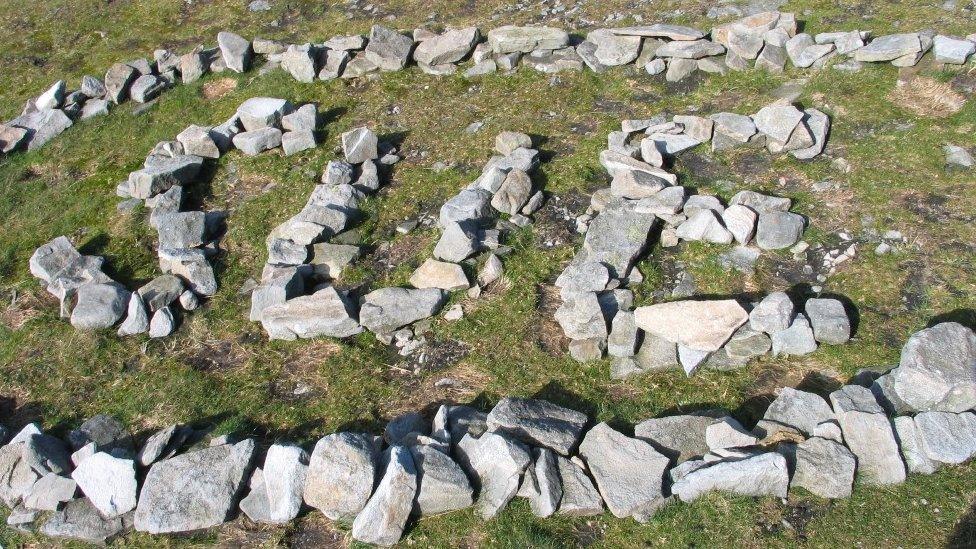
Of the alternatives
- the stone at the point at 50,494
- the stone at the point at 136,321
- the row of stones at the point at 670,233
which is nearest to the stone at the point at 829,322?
the row of stones at the point at 670,233

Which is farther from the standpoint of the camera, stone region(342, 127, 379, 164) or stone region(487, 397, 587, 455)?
stone region(342, 127, 379, 164)

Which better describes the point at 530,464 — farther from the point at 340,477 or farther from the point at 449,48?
the point at 449,48

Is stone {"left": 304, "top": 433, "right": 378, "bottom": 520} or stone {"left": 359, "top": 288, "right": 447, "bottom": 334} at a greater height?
stone {"left": 304, "top": 433, "right": 378, "bottom": 520}

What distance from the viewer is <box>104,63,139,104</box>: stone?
1238 centimetres

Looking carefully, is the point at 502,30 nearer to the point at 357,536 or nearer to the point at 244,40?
the point at 244,40

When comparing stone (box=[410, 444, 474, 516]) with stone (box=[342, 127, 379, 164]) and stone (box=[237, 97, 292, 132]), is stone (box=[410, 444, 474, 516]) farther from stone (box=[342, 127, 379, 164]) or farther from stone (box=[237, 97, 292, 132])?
stone (box=[237, 97, 292, 132])

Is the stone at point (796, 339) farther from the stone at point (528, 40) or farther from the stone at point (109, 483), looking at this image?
the stone at point (528, 40)

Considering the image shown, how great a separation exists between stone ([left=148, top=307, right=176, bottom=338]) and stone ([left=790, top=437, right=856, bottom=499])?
5998 mm

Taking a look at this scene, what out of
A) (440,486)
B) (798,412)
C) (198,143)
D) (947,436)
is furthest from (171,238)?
(947,436)

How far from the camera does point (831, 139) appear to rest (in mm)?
9211

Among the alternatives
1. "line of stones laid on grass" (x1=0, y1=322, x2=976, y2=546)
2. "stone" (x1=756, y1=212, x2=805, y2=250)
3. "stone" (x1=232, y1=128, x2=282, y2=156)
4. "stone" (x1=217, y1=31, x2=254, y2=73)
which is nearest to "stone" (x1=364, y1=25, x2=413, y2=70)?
"stone" (x1=217, y1=31, x2=254, y2=73)

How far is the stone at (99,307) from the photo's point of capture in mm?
8148

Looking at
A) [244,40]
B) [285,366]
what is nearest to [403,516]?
[285,366]

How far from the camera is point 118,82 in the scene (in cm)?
1241
